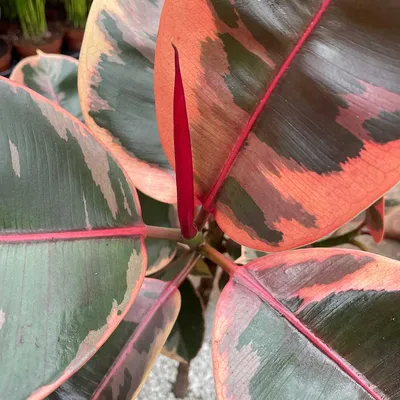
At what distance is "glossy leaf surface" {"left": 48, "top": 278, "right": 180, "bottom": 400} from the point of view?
0.42 m

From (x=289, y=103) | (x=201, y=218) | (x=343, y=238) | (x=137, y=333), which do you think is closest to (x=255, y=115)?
(x=289, y=103)

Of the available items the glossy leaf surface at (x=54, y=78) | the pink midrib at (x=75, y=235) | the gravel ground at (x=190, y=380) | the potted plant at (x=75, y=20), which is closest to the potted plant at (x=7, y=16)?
the potted plant at (x=75, y=20)

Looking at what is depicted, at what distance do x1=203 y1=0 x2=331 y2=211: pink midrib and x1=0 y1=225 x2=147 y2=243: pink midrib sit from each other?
0.07 metres

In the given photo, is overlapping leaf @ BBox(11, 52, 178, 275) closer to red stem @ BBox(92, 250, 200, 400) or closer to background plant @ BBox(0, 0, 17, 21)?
red stem @ BBox(92, 250, 200, 400)

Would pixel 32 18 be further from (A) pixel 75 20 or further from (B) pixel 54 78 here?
(B) pixel 54 78

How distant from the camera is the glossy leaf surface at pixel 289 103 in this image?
313 mm

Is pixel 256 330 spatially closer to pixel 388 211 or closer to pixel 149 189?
pixel 149 189

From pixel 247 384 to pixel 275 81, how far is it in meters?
0.23

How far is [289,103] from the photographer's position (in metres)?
0.34

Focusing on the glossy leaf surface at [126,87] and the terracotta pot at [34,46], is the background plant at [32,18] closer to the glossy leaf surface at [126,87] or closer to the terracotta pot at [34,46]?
the terracotta pot at [34,46]

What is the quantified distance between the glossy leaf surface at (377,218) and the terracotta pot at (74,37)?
1.26 m

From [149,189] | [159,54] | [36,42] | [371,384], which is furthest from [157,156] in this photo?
[36,42]

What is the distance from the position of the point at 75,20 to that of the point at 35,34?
14cm

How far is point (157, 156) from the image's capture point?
0.49m
